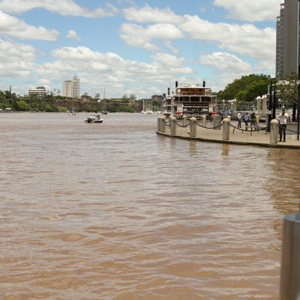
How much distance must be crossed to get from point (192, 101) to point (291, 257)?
3600 inches

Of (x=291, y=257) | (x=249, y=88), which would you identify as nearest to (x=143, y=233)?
(x=291, y=257)

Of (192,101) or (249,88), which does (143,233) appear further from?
(249,88)

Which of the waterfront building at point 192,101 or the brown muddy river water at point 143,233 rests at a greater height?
the waterfront building at point 192,101

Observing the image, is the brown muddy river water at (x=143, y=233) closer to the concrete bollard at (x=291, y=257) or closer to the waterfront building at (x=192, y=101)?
the concrete bollard at (x=291, y=257)

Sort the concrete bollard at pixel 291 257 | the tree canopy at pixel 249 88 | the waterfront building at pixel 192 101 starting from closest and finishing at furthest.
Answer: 1. the concrete bollard at pixel 291 257
2. the waterfront building at pixel 192 101
3. the tree canopy at pixel 249 88

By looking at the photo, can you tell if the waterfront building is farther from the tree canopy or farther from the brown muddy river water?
the brown muddy river water

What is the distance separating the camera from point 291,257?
3057 millimetres

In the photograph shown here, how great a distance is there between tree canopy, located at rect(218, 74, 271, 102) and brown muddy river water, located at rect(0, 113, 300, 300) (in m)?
108

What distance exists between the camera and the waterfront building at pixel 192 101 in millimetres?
89312

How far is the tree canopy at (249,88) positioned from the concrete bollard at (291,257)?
389ft

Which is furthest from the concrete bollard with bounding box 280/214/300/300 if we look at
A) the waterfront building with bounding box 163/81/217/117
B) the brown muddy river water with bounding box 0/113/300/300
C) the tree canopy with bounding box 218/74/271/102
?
the tree canopy with bounding box 218/74/271/102

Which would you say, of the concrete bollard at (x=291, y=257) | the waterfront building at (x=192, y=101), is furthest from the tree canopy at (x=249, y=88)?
the concrete bollard at (x=291, y=257)

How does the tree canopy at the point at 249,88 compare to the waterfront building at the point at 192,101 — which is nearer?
the waterfront building at the point at 192,101

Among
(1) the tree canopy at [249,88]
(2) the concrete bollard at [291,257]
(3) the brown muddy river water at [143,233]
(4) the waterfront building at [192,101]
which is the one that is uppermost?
(1) the tree canopy at [249,88]
